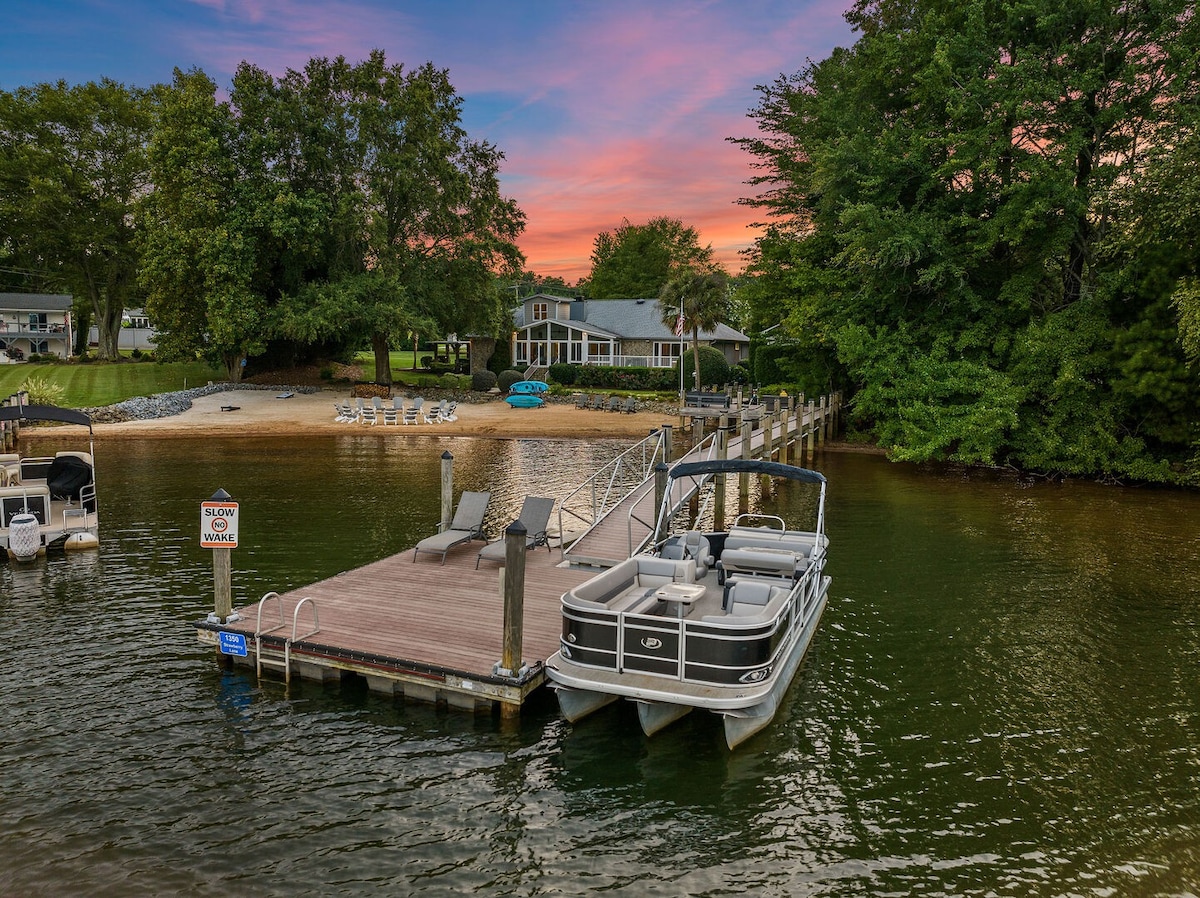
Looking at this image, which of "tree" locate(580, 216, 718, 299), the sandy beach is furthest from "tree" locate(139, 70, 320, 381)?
"tree" locate(580, 216, 718, 299)

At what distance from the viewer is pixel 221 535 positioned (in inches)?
426

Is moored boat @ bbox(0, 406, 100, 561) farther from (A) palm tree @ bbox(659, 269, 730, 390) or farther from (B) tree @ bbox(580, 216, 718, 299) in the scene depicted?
(B) tree @ bbox(580, 216, 718, 299)

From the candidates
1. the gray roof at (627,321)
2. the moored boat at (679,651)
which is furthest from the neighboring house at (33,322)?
the moored boat at (679,651)

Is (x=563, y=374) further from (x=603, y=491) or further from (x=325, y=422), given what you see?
(x=603, y=491)

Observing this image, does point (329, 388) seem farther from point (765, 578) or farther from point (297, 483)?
point (765, 578)

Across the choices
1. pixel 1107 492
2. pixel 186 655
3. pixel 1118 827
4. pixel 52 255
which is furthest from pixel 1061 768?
pixel 52 255

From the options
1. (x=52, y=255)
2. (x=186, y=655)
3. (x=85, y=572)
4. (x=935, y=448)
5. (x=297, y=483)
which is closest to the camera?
(x=186, y=655)

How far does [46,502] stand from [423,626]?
1097 cm

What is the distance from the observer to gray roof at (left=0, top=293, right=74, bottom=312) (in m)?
66.1

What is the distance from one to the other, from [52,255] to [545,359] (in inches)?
1574

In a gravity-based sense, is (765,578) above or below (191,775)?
above

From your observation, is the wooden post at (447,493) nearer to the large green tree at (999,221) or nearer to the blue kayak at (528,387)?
the large green tree at (999,221)

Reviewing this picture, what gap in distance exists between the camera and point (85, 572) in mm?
15406

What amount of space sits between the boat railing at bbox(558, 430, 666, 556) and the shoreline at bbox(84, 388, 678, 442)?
287 inches
